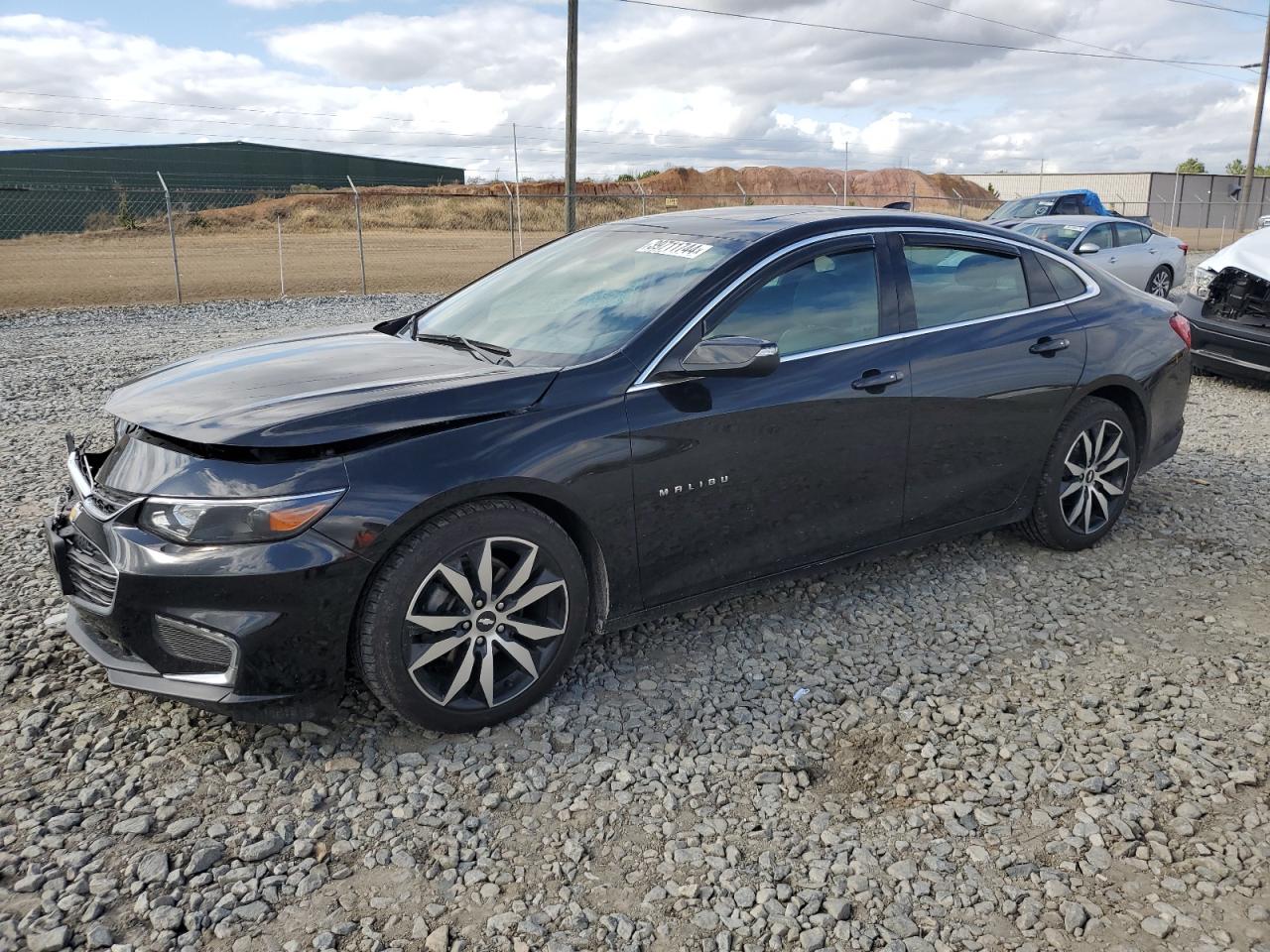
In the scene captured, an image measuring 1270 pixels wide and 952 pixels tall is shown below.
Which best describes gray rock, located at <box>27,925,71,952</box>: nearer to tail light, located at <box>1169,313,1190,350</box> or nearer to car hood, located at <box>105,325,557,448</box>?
car hood, located at <box>105,325,557,448</box>

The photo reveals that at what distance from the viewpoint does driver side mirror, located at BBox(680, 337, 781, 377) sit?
3.38m

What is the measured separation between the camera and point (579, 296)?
3.96 meters

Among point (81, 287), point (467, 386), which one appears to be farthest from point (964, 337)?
point (81, 287)

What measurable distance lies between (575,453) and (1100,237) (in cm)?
1361

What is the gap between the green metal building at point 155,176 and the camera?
4031 cm

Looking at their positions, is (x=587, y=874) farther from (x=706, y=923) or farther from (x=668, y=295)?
(x=668, y=295)

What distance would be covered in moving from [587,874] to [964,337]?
279cm

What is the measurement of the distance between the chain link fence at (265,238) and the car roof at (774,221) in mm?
6194

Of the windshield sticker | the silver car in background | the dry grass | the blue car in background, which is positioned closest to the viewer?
the windshield sticker

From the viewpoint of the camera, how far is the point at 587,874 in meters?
2.67

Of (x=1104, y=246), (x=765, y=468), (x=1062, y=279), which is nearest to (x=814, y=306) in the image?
(x=765, y=468)

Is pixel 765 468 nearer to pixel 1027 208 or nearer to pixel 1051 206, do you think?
pixel 1051 206

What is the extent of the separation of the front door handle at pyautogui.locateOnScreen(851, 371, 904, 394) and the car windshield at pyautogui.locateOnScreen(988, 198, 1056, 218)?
16928 millimetres

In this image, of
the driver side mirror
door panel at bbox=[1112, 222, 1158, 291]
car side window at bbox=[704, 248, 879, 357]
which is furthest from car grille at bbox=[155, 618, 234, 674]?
door panel at bbox=[1112, 222, 1158, 291]
